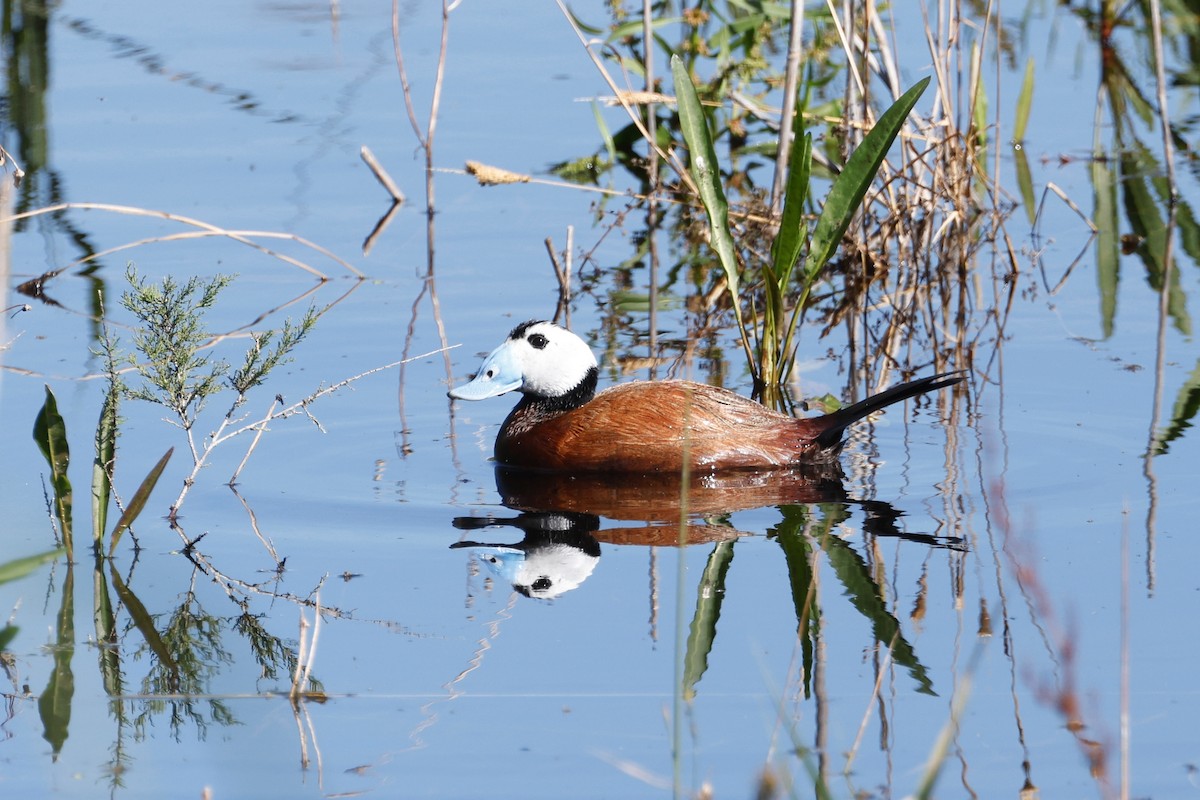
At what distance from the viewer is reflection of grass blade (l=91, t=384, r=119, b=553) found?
18.0 feet

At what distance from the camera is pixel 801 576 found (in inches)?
217

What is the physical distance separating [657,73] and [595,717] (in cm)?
809

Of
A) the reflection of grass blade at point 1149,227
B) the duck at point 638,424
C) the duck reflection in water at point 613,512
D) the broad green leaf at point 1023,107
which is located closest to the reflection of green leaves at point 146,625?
the duck reflection in water at point 613,512

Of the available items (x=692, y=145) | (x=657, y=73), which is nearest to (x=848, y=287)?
(x=692, y=145)

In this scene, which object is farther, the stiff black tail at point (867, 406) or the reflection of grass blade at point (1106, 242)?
the reflection of grass blade at point (1106, 242)

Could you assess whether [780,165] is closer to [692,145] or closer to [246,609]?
[692,145]

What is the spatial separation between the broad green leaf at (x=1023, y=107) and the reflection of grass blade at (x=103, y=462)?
643cm

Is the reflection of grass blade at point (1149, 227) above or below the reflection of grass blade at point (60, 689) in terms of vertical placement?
above

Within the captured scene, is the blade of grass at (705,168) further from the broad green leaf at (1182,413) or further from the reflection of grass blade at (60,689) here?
the reflection of grass blade at (60,689)

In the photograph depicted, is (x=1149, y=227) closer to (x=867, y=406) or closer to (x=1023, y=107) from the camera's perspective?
(x=1023, y=107)

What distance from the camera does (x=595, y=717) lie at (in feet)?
14.6

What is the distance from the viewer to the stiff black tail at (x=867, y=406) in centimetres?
643

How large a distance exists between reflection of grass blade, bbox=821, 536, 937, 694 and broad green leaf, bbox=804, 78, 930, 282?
1719 millimetres

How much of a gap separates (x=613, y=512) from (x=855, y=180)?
1.77 m
